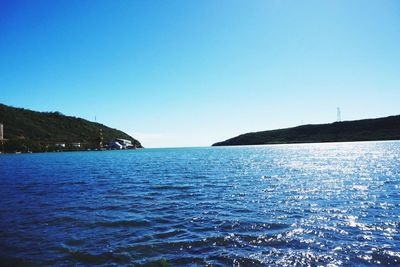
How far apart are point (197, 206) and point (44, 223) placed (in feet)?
36.7

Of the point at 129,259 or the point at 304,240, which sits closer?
the point at 129,259

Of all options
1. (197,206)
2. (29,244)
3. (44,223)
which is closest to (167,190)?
(197,206)

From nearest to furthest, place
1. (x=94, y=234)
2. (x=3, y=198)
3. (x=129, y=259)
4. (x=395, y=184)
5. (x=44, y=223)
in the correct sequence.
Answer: (x=129, y=259) < (x=94, y=234) < (x=44, y=223) < (x=3, y=198) < (x=395, y=184)

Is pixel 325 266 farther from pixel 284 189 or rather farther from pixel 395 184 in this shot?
pixel 395 184

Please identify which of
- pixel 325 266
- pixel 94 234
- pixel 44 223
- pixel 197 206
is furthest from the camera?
pixel 197 206

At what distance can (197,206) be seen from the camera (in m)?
24.3

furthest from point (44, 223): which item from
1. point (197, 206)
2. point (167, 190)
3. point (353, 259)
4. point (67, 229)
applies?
point (353, 259)

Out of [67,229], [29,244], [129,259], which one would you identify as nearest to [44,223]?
[67,229]

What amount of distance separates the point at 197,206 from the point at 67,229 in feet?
33.4

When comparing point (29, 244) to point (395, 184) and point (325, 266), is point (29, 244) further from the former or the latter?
point (395, 184)

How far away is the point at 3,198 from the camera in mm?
29125

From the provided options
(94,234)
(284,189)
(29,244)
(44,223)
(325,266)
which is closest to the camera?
(325,266)

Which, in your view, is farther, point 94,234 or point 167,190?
point 167,190

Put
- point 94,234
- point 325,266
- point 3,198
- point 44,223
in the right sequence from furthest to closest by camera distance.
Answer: point 3,198, point 44,223, point 94,234, point 325,266
